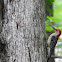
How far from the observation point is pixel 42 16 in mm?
2465

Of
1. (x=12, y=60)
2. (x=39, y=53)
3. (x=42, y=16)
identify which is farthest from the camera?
(x=42, y=16)

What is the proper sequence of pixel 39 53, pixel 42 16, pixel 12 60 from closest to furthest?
pixel 12 60
pixel 39 53
pixel 42 16

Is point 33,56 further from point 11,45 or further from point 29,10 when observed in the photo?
point 29,10

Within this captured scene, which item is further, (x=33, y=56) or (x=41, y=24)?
(x=41, y=24)

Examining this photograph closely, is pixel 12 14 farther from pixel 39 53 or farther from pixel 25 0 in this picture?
pixel 39 53

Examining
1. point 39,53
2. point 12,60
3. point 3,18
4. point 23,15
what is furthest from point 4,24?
point 39,53

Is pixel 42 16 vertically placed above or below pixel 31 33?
above

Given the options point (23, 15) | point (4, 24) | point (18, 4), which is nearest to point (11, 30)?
point (4, 24)

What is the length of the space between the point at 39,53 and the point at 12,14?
0.87 m

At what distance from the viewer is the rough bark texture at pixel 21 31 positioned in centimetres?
216

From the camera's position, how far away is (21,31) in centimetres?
219

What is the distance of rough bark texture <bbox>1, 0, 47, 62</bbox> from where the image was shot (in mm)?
2164

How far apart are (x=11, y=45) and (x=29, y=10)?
702 mm

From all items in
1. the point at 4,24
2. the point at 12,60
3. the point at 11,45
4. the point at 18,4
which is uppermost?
the point at 18,4
